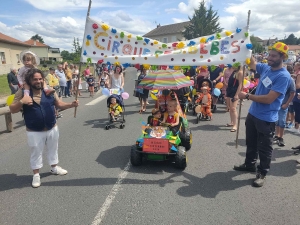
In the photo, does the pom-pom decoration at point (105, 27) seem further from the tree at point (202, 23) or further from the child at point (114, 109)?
the tree at point (202, 23)

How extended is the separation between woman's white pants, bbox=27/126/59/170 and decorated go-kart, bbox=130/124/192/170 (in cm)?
147

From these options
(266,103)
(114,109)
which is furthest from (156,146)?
(114,109)

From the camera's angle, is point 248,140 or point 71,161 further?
point 71,161

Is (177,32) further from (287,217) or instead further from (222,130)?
(287,217)

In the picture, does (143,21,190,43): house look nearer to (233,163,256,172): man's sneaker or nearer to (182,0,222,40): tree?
(182,0,222,40): tree

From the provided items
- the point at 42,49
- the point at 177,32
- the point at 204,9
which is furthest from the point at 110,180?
the point at 42,49

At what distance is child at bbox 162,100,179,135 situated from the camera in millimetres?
5038

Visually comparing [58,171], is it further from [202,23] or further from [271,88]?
[202,23]

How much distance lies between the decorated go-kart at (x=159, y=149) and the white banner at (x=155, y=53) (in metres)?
1.42

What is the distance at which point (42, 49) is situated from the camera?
6731 centimetres

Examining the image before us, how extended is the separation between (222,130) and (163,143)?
3370mm

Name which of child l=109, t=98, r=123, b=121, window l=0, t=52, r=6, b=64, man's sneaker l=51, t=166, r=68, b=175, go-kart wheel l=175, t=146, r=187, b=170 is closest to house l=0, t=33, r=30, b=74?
window l=0, t=52, r=6, b=64

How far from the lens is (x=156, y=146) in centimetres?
445

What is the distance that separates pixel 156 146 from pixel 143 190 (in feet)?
3.01
